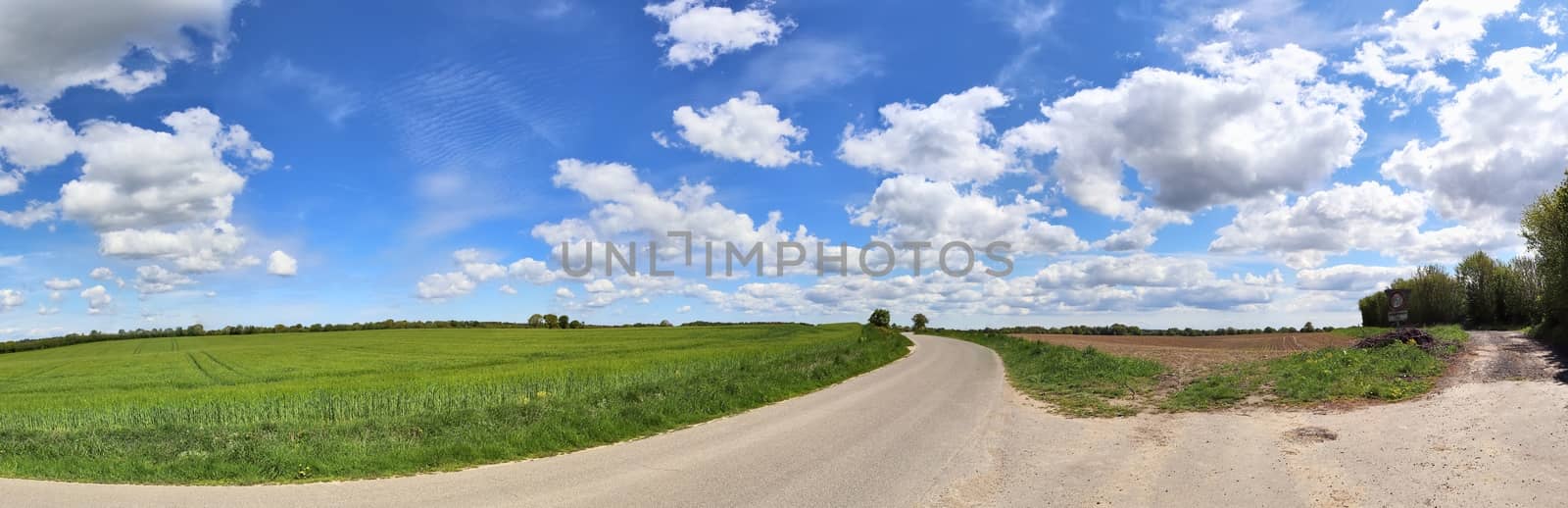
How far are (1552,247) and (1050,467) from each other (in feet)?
122

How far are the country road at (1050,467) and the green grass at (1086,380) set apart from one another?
7.29 ft

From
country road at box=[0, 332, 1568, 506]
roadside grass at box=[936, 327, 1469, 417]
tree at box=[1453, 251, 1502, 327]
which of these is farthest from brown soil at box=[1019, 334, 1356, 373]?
tree at box=[1453, 251, 1502, 327]

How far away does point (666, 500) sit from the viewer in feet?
28.9

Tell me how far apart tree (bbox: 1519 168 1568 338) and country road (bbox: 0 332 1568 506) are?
22118mm

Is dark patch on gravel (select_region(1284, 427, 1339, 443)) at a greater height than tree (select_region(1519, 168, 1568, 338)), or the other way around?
tree (select_region(1519, 168, 1568, 338))

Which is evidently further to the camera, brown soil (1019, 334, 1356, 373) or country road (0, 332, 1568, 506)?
brown soil (1019, 334, 1356, 373)

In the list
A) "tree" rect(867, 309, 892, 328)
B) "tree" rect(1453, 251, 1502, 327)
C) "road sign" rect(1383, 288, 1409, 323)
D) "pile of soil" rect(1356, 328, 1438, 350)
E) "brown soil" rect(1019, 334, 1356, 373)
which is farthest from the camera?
"tree" rect(867, 309, 892, 328)

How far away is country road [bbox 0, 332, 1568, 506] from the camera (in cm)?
856

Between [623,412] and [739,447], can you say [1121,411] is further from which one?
[623,412]

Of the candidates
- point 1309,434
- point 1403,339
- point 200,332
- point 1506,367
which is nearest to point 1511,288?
point 1403,339

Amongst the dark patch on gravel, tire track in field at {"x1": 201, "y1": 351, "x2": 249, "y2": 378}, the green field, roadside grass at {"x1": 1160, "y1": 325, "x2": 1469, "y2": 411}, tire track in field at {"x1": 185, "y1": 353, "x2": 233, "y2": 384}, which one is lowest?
tire track in field at {"x1": 185, "y1": 353, "x2": 233, "y2": 384}

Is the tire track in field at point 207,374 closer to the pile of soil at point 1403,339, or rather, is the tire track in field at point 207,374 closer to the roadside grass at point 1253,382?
the roadside grass at point 1253,382

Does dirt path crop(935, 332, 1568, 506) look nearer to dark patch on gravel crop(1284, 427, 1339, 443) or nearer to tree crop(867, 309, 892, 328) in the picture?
dark patch on gravel crop(1284, 427, 1339, 443)

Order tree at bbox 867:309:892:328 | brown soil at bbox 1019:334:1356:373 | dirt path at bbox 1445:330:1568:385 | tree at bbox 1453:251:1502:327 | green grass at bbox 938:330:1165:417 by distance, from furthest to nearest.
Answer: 1. tree at bbox 867:309:892:328
2. tree at bbox 1453:251:1502:327
3. brown soil at bbox 1019:334:1356:373
4. green grass at bbox 938:330:1165:417
5. dirt path at bbox 1445:330:1568:385
